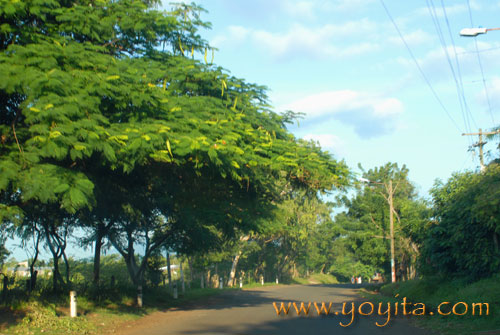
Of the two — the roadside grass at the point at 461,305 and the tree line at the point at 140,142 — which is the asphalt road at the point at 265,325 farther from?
the tree line at the point at 140,142

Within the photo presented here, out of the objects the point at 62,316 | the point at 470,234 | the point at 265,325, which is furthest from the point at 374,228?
the point at 62,316

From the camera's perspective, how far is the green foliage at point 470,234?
16.9m

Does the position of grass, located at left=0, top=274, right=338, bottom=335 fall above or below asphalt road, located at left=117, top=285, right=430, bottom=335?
above

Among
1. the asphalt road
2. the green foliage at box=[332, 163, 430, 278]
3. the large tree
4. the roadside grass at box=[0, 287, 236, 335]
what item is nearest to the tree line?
the large tree

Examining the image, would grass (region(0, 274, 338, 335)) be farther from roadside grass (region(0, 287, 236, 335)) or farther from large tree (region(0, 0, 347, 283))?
large tree (region(0, 0, 347, 283))

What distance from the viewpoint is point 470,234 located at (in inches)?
731

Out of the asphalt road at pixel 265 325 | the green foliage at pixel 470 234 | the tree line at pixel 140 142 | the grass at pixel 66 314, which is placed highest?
the tree line at pixel 140 142

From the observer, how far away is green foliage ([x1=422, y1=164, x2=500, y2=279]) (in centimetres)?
1691

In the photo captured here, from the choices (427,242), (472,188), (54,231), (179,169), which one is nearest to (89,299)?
(54,231)

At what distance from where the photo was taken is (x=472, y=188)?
1927cm

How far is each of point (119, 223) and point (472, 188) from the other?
606 inches

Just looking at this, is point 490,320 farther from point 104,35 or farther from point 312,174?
point 104,35

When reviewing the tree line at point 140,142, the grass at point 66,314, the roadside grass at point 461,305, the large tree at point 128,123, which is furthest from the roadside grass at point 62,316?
the roadside grass at point 461,305

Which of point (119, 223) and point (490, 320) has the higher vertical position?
point (119, 223)
